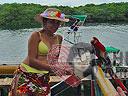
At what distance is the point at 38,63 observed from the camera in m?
4.01

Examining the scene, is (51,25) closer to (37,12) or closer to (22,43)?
(22,43)

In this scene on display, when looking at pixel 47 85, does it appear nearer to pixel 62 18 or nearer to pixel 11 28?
pixel 62 18

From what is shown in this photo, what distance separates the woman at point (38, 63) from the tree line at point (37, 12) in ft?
184

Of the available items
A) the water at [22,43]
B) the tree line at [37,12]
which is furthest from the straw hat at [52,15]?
the tree line at [37,12]

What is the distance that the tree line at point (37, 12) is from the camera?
6288cm

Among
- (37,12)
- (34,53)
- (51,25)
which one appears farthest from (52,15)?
(37,12)

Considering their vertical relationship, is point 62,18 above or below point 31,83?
above

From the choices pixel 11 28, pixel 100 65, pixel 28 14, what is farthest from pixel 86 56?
pixel 11 28

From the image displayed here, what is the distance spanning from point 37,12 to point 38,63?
56.4 m

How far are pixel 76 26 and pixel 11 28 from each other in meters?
56.4

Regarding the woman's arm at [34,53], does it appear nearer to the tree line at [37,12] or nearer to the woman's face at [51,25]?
the woman's face at [51,25]

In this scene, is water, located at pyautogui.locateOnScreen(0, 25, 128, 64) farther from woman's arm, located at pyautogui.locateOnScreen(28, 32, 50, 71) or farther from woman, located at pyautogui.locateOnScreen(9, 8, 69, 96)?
woman's arm, located at pyautogui.locateOnScreen(28, 32, 50, 71)

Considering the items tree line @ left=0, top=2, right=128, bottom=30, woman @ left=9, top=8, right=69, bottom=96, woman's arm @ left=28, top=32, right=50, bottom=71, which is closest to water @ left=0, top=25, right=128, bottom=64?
woman @ left=9, top=8, right=69, bottom=96

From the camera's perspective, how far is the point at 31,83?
13.5 ft
